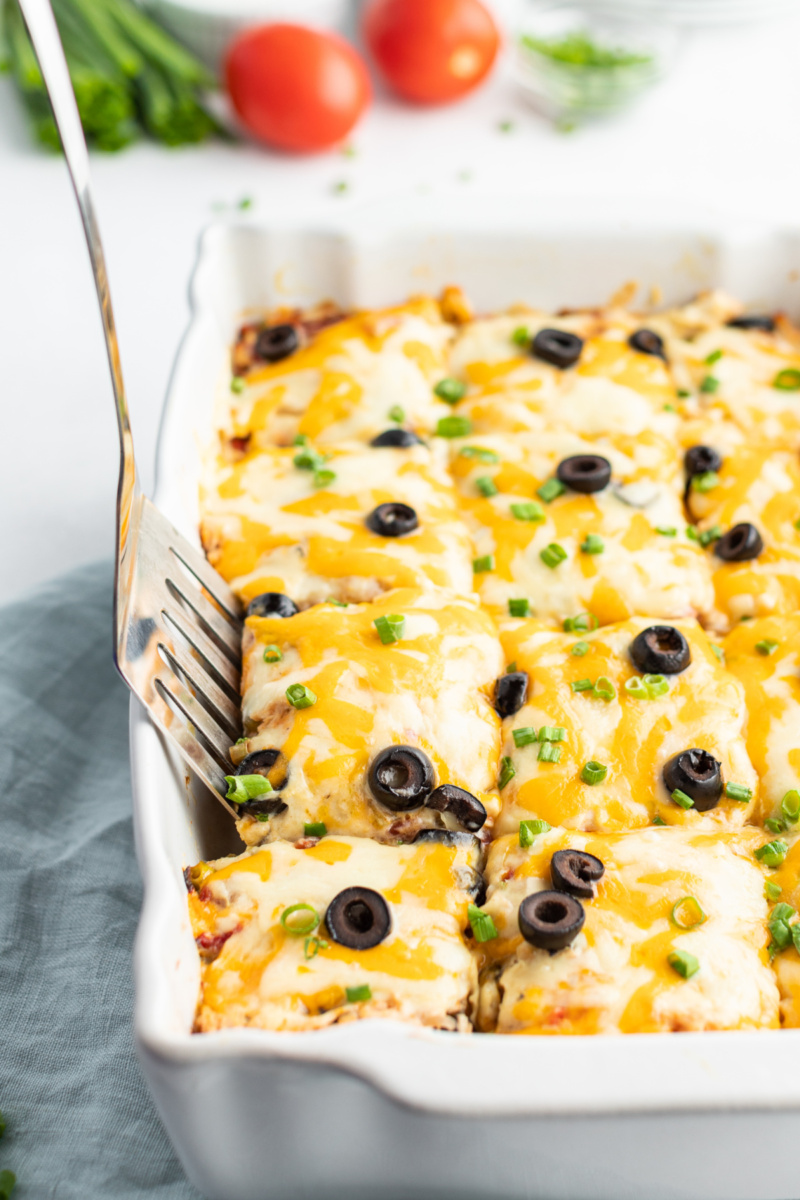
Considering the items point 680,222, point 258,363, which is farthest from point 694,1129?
point 680,222

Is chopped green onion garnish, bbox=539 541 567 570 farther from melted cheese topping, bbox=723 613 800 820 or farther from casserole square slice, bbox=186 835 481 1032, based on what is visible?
casserole square slice, bbox=186 835 481 1032

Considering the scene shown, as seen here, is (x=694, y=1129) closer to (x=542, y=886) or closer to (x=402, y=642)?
(x=542, y=886)

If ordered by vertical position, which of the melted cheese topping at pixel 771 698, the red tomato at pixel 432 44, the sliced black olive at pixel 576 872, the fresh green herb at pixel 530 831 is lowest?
the melted cheese topping at pixel 771 698

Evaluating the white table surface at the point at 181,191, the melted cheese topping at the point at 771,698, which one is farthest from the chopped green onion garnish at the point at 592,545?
the white table surface at the point at 181,191

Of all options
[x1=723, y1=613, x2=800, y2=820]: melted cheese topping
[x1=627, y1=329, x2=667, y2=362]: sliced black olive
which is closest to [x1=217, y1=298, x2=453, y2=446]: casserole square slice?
[x1=627, y1=329, x2=667, y2=362]: sliced black olive

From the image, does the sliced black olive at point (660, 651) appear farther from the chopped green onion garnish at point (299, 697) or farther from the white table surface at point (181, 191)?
the white table surface at point (181, 191)

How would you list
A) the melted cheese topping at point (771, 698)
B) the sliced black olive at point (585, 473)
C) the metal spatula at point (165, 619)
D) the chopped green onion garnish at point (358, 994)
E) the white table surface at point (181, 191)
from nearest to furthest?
the chopped green onion garnish at point (358, 994)
the metal spatula at point (165, 619)
the melted cheese topping at point (771, 698)
the sliced black olive at point (585, 473)
the white table surface at point (181, 191)
